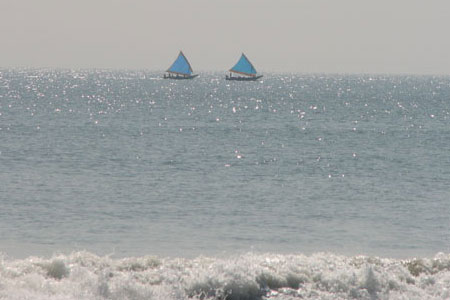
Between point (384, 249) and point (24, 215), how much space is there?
41.5 feet

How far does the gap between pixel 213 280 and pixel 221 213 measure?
13.5 meters

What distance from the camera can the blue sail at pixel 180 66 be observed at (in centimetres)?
18012

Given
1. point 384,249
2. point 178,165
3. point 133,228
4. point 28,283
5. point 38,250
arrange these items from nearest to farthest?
point 28,283 → point 38,250 → point 384,249 → point 133,228 → point 178,165

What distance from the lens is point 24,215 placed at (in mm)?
25281

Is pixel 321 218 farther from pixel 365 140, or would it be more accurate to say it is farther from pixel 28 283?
pixel 365 140

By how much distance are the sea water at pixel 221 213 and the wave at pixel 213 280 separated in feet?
0.12

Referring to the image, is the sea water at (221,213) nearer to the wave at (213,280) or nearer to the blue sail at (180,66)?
the wave at (213,280)

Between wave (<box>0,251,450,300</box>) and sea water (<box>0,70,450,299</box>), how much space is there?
4 cm

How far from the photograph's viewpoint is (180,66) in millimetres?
185250

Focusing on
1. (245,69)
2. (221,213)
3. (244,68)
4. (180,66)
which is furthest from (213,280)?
(180,66)

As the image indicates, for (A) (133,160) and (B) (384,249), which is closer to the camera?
(B) (384,249)

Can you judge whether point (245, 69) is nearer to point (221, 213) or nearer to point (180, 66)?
point (180, 66)

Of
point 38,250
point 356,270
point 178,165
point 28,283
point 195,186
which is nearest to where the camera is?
point 28,283

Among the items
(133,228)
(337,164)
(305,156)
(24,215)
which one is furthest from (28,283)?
(305,156)
